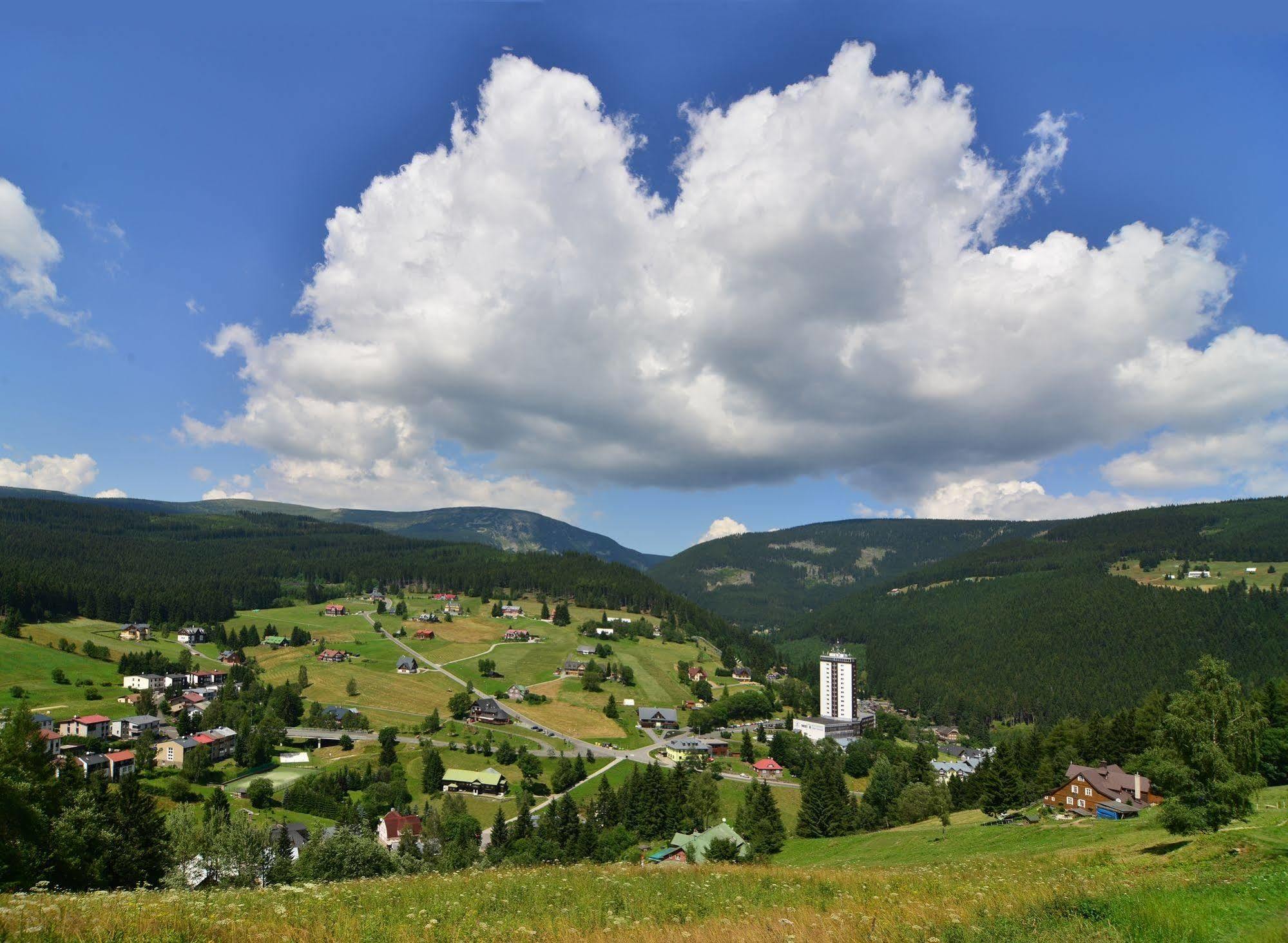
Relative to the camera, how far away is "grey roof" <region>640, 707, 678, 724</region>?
130750 millimetres

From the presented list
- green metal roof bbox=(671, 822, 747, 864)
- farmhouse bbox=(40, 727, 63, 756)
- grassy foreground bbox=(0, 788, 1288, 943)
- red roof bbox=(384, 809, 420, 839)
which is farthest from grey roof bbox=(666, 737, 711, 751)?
grassy foreground bbox=(0, 788, 1288, 943)

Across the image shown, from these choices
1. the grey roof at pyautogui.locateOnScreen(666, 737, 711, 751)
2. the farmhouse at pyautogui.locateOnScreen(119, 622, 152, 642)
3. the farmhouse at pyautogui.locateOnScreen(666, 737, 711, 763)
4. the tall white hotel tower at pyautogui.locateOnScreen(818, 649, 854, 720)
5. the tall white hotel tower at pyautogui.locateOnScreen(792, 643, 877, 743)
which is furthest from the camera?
the tall white hotel tower at pyautogui.locateOnScreen(818, 649, 854, 720)

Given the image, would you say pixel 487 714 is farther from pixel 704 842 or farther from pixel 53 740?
pixel 704 842

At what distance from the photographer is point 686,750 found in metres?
111

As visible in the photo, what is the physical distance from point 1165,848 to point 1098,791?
3652 cm

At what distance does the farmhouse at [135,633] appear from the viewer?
515 ft

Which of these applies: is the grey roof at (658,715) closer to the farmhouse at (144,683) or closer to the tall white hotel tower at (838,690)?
the tall white hotel tower at (838,690)

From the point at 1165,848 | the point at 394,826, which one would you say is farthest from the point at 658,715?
the point at 1165,848

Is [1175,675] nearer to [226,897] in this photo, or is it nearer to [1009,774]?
[1009,774]

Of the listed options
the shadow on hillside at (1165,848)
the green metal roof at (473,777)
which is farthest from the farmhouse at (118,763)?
the shadow on hillside at (1165,848)

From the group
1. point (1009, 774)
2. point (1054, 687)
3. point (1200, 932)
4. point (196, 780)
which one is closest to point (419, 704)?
point (196, 780)

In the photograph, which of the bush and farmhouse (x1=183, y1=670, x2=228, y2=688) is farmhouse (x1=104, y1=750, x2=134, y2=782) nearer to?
the bush

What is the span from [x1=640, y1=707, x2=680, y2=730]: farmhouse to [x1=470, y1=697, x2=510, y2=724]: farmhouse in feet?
88.2

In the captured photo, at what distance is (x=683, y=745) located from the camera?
113 metres
